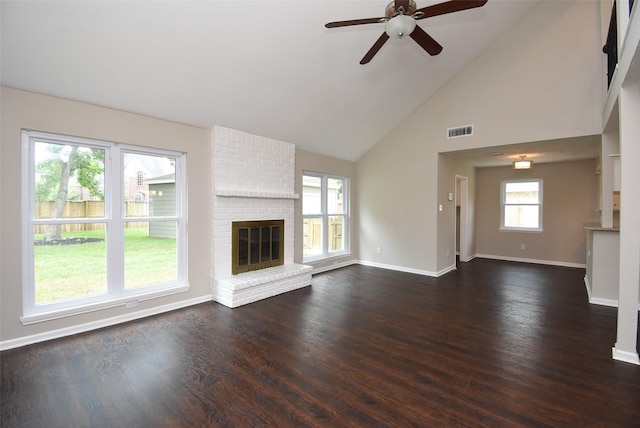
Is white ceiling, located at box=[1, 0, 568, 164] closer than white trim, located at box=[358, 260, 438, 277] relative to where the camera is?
Yes

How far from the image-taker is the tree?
2.95 meters

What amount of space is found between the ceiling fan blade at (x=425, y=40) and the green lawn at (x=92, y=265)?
3683 millimetres


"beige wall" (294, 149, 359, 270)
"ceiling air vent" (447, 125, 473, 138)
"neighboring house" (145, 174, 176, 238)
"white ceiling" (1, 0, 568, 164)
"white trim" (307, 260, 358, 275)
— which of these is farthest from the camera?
"white trim" (307, 260, 358, 275)

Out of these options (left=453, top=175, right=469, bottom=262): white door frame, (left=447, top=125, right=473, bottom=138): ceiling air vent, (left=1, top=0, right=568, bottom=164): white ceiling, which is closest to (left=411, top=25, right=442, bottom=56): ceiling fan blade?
(left=1, top=0, right=568, bottom=164): white ceiling

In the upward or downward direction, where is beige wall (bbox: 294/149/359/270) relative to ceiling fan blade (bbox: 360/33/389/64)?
downward

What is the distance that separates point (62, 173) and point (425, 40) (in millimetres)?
3868

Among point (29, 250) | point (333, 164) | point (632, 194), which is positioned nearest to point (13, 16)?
point (29, 250)

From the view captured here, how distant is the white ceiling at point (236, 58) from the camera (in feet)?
8.00

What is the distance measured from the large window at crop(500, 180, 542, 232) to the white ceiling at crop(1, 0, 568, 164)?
366cm

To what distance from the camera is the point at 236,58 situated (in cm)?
321

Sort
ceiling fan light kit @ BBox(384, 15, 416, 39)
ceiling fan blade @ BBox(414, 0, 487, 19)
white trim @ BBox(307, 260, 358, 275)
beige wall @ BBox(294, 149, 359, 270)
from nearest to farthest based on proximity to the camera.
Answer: ceiling fan blade @ BBox(414, 0, 487, 19) < ceiling fan light kit @ BBox(384, 15, 416, 39) < beige wall @ BBox(294, 149, 359, 270) < white trim @ BBox(307, 260, 358, 275)

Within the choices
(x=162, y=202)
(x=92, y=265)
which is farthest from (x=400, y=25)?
(x=92, y=265)

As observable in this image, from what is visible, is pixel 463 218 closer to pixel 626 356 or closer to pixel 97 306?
pixel 626 356

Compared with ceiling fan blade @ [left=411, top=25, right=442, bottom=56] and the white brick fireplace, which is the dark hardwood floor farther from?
ceiling fan blade @ [left=411, top=25, right=442, bottom=56]
